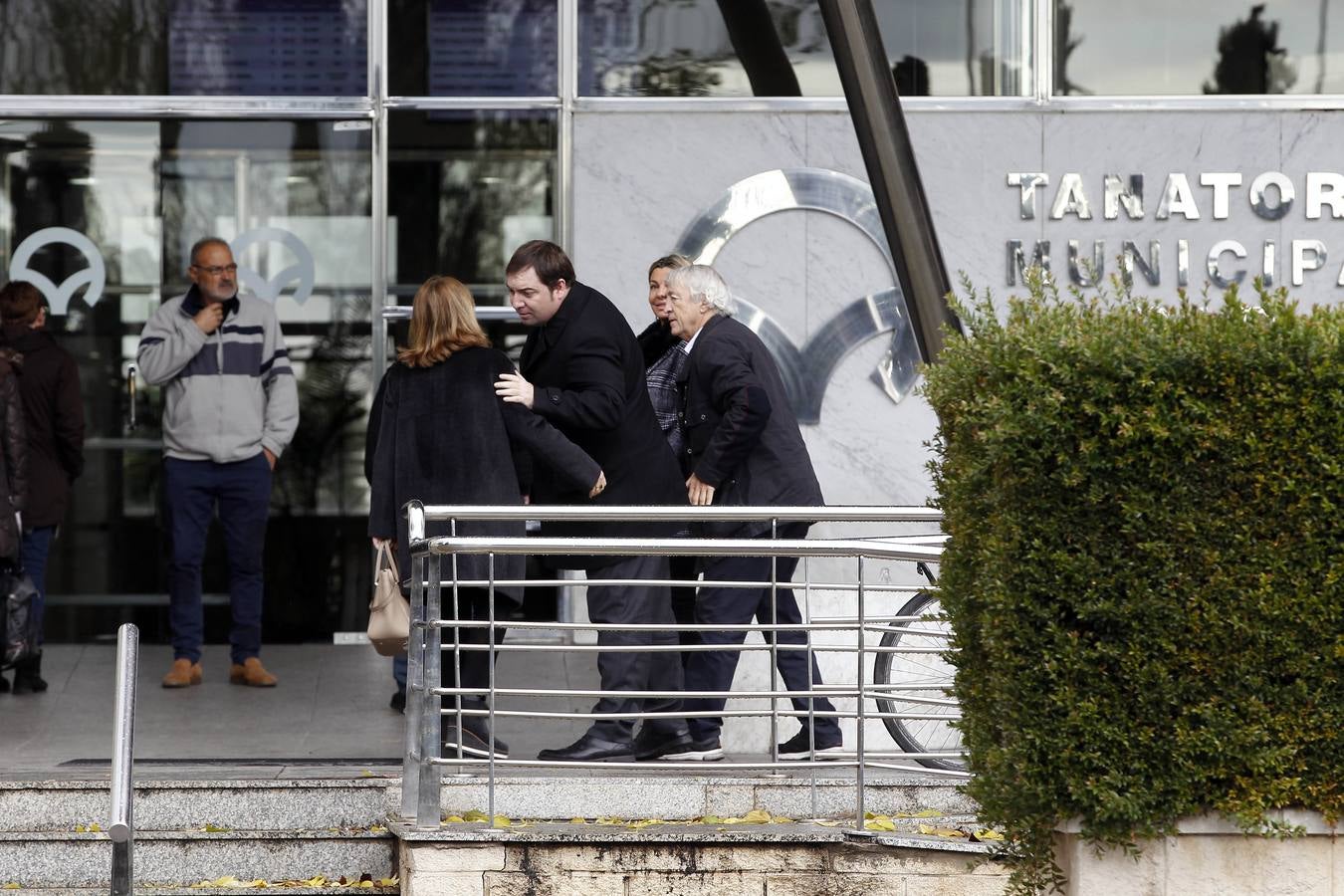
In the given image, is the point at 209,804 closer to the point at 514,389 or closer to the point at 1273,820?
the point at 514,389

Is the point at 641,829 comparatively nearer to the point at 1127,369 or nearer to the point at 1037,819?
the point at 1037,819

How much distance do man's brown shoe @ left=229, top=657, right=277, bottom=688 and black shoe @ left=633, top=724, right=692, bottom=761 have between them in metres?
2.66

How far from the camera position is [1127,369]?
388cm

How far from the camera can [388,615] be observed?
660cm

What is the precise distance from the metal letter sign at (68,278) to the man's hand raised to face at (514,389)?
4779 millimetres

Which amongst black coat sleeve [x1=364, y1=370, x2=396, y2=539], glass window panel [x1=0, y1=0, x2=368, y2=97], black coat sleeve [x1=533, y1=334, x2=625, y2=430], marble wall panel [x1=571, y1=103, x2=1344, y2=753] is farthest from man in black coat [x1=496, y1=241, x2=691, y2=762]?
glass window panel [x1=0, y1=0, x2=368, y2=97]

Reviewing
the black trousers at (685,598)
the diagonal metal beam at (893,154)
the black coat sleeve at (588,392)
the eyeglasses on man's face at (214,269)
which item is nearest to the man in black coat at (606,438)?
the black coat sleeve at (588,392)

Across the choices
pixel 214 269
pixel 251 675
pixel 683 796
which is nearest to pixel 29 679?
pixel 251 675

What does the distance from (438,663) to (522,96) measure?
201 inches

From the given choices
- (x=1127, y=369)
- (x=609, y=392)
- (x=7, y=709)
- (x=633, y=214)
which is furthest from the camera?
(x=633, y=214)

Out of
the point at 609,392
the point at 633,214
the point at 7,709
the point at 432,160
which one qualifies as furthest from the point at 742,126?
the point at 7,709

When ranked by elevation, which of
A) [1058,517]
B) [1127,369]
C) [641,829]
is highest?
[1127,369]

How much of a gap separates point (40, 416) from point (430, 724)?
12.5ft

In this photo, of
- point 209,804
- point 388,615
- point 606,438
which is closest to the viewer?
point 209,804
